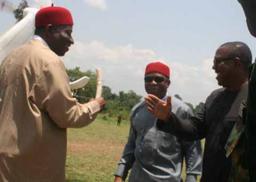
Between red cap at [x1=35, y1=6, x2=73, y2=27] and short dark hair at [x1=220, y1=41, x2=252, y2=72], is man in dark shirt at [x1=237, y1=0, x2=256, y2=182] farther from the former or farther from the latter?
red cap at [x1=35, y1=6, x2=73, y2=27]

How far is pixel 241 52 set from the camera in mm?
2734

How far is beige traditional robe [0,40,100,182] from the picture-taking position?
2.86m

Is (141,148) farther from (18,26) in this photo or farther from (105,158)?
(105,158)

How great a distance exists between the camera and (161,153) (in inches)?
140

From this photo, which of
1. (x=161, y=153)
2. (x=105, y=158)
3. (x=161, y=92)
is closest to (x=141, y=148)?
(x=161, y=153)

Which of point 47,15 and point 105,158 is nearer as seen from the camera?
point 47,15

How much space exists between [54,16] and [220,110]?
122cm

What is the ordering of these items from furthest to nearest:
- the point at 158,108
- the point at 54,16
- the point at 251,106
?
1. the point at 54,16
2. the point at 158,108
3. the point at 251,106

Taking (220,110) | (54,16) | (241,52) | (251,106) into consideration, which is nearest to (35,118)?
(54,16)

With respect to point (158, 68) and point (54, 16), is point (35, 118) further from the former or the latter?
point (158, 68)

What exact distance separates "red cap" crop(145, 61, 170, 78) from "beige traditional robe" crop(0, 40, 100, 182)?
0.94 metres

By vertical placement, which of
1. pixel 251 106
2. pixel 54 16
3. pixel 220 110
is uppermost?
pixel 54 16

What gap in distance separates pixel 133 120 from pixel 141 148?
30 cm

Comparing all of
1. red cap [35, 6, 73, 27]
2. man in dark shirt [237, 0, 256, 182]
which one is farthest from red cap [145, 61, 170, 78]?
man in dark shirt [237, 0, 256, 182]
